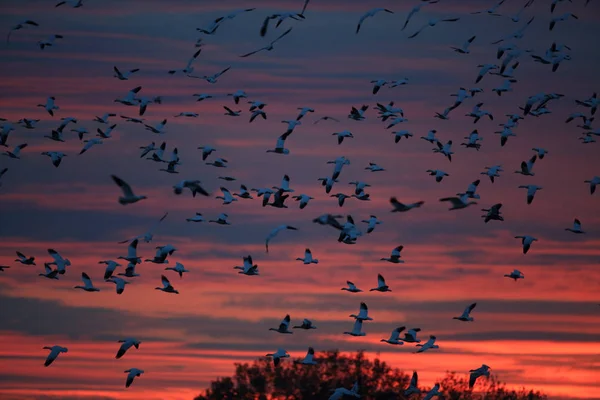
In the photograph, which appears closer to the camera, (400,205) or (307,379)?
(400,205)

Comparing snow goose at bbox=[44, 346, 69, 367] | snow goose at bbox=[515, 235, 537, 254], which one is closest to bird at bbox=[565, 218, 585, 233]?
snow goose at bbox=[515, 235, 537, 254]

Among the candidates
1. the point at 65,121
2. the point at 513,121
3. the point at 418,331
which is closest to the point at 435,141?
the point at 513,121

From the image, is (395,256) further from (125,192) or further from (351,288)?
(125,192)

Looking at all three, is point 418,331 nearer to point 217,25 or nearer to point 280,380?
point 217,25

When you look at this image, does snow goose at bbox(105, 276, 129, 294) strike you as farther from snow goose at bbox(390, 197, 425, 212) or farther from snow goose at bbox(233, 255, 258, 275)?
snow goose at bbox(390, 197, 425, 212)

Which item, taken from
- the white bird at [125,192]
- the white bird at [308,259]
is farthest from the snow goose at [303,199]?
the white bird at [125,192]

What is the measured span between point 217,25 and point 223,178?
6915 millimetres

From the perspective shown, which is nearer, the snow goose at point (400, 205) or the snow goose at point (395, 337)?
the snow goose at point (400, 205)

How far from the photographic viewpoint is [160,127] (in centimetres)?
6669

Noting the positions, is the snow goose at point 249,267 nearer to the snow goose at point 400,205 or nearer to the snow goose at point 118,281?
the snow goose at point 118,281

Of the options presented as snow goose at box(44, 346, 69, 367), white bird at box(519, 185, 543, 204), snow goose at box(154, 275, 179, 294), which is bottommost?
snow goose at box(44, 346, 69, 367)

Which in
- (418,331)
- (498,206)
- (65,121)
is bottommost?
(418,331)

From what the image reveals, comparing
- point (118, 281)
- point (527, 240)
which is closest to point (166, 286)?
point (118, 281)

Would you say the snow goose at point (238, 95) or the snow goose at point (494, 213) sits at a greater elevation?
the snow goose at point (238, 95)
